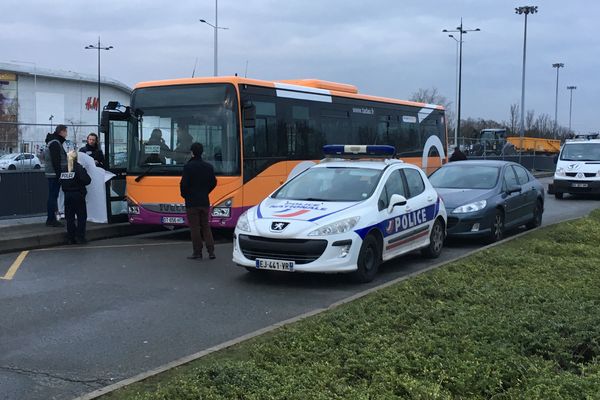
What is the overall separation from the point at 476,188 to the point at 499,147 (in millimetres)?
32834

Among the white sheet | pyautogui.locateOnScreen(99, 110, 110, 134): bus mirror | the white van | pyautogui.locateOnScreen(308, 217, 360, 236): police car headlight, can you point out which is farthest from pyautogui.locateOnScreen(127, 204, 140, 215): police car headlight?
the white van

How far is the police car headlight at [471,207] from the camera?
11.2 m

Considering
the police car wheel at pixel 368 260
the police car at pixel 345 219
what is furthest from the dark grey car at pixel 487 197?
the police car wheel at pixel 368 260

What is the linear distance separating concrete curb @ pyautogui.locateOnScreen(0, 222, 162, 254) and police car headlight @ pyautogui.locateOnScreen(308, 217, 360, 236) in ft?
19.5

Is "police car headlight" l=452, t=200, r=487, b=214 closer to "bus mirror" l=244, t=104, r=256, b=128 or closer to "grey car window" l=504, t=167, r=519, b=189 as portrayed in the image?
"grey car window" l=504, t=167, r=519, b=189

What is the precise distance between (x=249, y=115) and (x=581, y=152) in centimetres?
1517

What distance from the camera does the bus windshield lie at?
11695 mm

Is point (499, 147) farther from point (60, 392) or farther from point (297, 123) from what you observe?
point (60, 392)

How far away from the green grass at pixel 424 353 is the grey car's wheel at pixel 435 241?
106 inches

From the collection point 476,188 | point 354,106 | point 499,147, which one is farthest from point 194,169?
point 499,147

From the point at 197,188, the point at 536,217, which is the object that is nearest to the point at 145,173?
the point at 197,188

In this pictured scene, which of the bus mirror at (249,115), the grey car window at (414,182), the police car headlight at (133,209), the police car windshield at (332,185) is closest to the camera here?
the police car windshield at (332,185)

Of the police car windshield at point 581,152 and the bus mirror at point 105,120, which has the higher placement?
the bus mirror at point 105,120

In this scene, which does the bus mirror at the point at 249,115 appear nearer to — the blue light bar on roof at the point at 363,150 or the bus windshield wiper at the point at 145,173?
the bus windshield wiper at the point at 145,173
